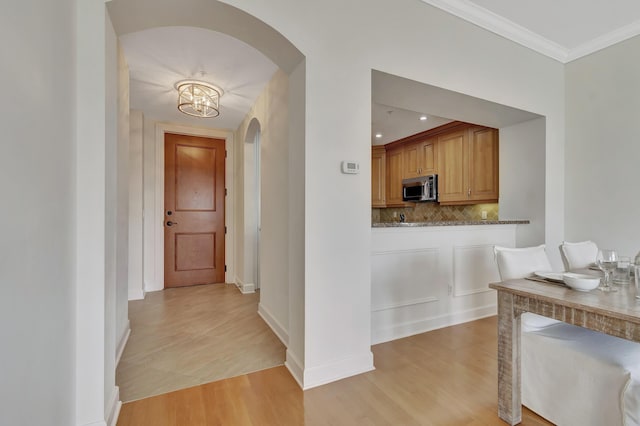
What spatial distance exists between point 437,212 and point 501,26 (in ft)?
9.69

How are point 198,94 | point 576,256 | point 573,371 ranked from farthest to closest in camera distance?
1. point 198,94
2. point 576,256
3. point 573,371

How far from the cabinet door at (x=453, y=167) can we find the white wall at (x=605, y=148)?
1.16 metres

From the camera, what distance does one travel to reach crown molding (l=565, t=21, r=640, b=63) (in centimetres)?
274

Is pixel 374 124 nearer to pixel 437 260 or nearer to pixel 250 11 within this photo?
pixel 437 260

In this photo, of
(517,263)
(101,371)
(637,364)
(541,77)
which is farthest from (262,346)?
(541,77)

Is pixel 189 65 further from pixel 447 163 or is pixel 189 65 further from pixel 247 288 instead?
pixel 447 163

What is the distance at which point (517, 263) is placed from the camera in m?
1.69

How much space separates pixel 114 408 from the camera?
1.55 m

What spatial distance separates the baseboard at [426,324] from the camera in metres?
2.47

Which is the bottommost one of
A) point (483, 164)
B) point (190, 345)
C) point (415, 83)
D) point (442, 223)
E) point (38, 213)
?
Result: point (190, 345)

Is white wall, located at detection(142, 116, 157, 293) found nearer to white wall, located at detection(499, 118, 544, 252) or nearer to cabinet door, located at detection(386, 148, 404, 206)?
cabinet door, located at detection(386, 148, 404, 206)

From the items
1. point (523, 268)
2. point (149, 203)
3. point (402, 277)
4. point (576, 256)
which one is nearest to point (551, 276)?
point (523, 268)

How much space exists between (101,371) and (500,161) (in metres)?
4.18

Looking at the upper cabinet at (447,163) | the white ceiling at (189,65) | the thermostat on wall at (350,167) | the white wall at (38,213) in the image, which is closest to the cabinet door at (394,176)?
the upper cabinet at (447,163)
